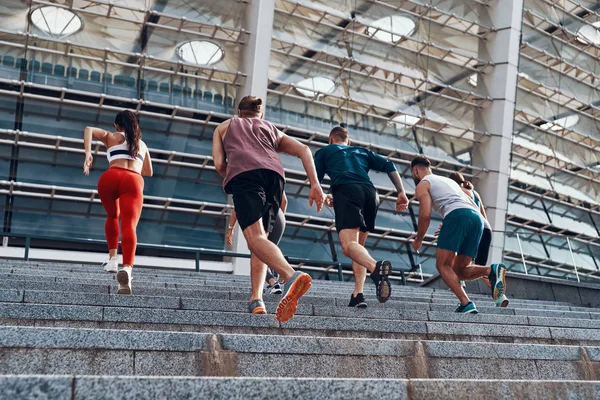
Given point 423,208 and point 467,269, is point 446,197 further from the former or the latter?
point 467,269

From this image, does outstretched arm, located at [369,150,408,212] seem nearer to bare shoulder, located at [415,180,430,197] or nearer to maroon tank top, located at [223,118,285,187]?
bare shoulder, located at [415,180,430,197]

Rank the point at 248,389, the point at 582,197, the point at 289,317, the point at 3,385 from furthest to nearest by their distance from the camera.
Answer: the point at 582,197
the point at 289,317
the point at 248,389
the point at 3,385

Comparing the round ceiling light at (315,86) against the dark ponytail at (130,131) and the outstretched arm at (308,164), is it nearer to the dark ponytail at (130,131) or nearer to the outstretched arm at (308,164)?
the dark ponytail at (130,131)

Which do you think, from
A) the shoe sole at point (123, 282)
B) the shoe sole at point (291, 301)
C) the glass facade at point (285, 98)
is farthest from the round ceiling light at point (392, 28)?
the shoe sole at point (291, 301)

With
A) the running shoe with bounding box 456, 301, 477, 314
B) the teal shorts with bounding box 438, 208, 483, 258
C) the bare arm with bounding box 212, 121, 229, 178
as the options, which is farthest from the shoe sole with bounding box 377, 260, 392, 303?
the bare arm with bounding box 212, 121, 229, 178

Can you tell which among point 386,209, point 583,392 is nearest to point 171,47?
point 386,209

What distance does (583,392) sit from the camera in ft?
8.77

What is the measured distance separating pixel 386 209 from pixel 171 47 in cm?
855

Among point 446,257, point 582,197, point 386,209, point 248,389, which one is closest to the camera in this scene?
point 248,389

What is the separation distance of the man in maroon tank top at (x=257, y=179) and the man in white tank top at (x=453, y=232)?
1749mm

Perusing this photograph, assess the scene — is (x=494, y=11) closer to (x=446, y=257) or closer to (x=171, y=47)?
(x=171, y=47)

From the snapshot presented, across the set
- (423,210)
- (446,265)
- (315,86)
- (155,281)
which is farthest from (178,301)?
(315,86)

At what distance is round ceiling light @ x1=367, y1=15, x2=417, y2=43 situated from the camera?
25750 mm

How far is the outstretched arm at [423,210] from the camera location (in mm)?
6320
